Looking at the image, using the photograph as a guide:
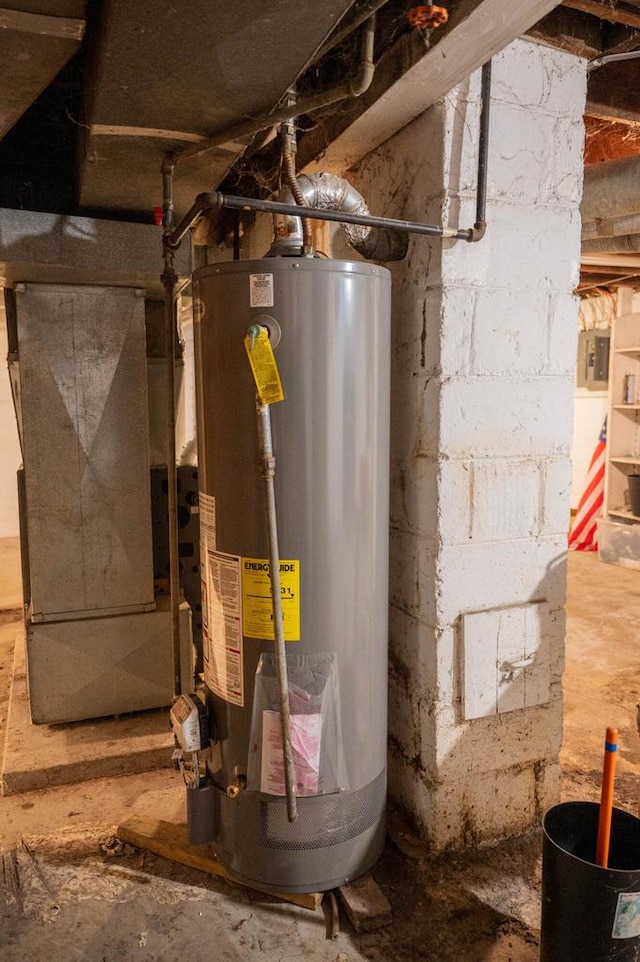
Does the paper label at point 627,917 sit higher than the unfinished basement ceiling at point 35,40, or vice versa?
the unfinished basement ceiling at point 35,40

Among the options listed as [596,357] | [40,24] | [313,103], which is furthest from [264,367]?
[596,357]

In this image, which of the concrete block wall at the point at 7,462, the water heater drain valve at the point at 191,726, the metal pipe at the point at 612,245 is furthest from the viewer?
the concrete block wall at the point at 7,462

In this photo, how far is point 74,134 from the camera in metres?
2.13

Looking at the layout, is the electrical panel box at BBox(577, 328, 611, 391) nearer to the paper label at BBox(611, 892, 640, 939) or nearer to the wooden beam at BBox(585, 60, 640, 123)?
the wooden beam at BBox(585, 60, 640, 123)

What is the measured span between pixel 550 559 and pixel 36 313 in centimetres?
171

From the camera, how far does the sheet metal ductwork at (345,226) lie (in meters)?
1.49

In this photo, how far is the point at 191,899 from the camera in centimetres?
154

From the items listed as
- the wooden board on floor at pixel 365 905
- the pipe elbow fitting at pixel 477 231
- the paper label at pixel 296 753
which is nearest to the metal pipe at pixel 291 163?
the pipe elbow fitting at pixel 477 231

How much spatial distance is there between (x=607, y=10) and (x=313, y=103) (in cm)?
77

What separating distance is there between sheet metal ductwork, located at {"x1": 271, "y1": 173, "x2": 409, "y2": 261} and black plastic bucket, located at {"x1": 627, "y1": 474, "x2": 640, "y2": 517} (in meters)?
3.91

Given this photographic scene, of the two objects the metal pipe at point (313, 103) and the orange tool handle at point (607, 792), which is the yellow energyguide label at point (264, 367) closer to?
the metal pipe at point (313, 103)

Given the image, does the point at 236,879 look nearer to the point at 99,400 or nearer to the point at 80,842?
the point at 80,842

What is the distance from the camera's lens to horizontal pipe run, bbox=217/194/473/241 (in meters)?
1.37

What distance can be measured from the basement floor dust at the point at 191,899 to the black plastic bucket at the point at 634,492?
3.25m
